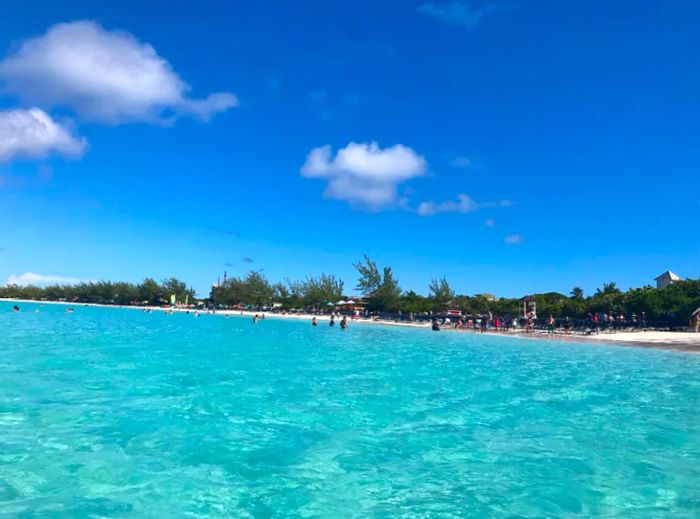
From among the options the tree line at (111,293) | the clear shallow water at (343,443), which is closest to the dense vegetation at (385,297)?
the tree line at (111,293)

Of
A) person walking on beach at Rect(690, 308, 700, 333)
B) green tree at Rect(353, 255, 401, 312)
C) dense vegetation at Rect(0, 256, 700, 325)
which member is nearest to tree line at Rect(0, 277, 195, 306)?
dense vegetation at Rect(0, 256, 700, 325)

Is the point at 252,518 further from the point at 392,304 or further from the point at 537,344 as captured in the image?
the point at 392,304

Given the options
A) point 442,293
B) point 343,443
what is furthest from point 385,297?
point 343,443

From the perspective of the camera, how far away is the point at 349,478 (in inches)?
300

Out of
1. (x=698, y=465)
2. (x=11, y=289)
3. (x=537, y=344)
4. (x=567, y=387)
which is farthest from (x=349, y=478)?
(x=11, y=289)

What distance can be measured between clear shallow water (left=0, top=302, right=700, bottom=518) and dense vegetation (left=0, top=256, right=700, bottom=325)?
23.9 metres

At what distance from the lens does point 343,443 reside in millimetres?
9484

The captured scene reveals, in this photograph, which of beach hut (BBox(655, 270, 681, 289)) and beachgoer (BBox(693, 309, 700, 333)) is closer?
beachgoer (BBox(693, 309, 700, 333))

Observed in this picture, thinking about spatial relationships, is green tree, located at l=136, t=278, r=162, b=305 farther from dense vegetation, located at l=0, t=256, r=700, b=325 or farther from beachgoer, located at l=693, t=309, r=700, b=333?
beachgoer, located at l=693, t=309, r=700, b=333

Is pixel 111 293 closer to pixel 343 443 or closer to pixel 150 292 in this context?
pixel 150 292

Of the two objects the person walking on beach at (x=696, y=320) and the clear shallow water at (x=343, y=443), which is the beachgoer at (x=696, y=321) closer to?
the person walking on beach at (x=696, y=320)

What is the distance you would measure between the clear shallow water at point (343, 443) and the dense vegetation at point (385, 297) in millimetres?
23916

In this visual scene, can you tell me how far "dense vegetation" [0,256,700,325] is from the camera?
132ft

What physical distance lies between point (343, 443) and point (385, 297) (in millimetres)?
66203
